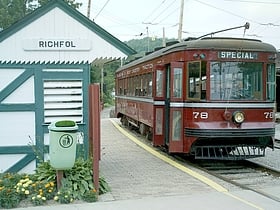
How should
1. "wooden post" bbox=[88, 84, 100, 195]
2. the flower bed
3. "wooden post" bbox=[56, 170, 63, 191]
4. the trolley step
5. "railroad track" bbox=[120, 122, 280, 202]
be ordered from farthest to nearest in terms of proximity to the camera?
the trolley step → "railroad track" bbox=[120, 122, 280, 202] → "wooden post" bbox=[88, 84, 100, 195] → "wooden post" bbox=[56, 170, 63, 191] → the flower bed

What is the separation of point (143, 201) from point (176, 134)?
4.08 m

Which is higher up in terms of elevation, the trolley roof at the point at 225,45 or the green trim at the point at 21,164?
the trolley roof at the point at 225,45

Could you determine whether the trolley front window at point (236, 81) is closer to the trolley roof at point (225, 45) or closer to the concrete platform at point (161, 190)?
the trolley roof at point (225, 45)

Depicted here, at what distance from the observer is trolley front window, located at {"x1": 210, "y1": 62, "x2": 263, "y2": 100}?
1118cm

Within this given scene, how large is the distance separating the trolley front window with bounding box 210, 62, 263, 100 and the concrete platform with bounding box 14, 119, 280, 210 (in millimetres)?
1988

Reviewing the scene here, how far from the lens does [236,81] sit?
11.3 metres

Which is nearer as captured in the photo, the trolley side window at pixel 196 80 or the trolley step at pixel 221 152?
the trolley side window at pixel 196 80

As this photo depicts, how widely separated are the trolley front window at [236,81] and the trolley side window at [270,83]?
20 centimetres

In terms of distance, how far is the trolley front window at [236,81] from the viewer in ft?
36.7

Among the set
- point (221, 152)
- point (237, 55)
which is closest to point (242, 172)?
point (221, 152)

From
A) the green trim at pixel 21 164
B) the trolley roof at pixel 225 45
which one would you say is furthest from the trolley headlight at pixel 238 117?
the green trim at pixel 21 164

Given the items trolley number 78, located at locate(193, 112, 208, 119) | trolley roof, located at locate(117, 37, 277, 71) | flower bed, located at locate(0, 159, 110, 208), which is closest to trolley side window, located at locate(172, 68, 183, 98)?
trolley roof, located at locate(117, 37, 277, 71)

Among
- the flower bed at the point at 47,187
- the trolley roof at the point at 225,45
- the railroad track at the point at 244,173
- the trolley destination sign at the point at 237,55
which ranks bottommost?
the railroad track at the point at 244,173

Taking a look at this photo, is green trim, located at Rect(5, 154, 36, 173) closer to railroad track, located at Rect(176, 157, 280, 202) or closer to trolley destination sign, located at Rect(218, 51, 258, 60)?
railroad track, located at Rect(176, 157, 280, 202)
